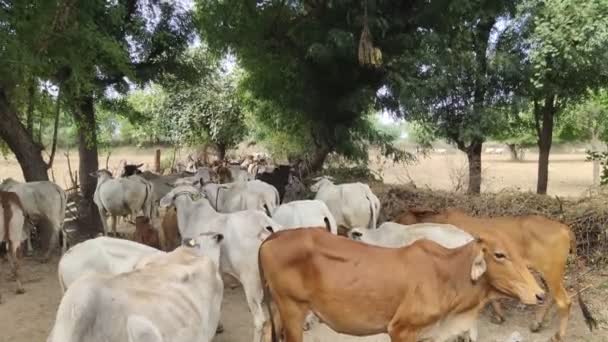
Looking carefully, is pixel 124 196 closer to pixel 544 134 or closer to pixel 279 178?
pixel 279 178

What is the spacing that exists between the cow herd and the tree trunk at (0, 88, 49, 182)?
2482mm

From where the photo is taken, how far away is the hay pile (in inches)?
317

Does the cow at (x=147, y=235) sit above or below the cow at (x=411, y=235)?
below

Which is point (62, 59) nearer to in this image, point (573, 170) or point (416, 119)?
point (416, 119)

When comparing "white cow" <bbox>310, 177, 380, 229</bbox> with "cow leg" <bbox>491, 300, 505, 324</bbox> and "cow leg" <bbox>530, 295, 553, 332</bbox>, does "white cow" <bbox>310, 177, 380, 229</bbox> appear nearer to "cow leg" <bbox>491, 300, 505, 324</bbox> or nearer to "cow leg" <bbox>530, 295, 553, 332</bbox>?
"cow leg" <bbox>491, 300, 505, 324</bbox>

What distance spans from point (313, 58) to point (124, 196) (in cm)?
520

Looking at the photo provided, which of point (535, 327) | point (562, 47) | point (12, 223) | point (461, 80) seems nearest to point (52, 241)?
point (12, 223)

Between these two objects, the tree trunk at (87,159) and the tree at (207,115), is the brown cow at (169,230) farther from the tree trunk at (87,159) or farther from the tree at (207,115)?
the tree at (207,115)

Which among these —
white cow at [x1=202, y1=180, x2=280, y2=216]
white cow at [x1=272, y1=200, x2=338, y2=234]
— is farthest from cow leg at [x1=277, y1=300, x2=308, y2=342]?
white cow at [x1=202, y1=180, x2=280, y2=216]

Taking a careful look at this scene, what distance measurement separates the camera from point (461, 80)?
1270 centimetres

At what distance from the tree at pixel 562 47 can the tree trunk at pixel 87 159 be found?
30.0 feet

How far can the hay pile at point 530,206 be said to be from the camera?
8.06 m

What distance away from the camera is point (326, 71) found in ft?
45.4

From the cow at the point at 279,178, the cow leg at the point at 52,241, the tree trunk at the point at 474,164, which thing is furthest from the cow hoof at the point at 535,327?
the cow leg at the point at 52,241
